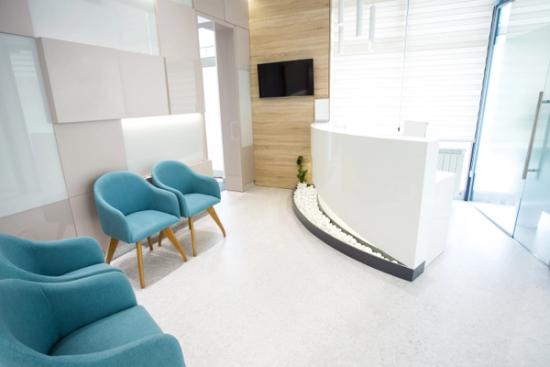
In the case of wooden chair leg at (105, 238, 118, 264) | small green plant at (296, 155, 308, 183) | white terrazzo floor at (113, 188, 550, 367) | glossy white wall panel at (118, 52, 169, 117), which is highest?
glossy white wall panel at (118, 52, 169, 117)

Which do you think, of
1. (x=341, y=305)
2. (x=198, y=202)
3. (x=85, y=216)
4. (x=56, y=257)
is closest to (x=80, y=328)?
(x=56, y=257)

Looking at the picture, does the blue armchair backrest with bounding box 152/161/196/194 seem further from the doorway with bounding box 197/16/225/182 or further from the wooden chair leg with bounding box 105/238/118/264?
the doorway with bounding box 197/16/225/182

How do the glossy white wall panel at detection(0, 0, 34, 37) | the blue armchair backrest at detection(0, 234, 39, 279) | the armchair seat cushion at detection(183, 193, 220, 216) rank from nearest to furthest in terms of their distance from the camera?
1. the blue armchair backrest at detection(0, 234, 39, 279)
2. the glossy white wall panel at detection(0, 0, 34, 37)
3. the armchair seat cushion at detection(183, 193, 220, 216)

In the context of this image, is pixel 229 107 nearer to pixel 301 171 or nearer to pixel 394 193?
pixel 301 171

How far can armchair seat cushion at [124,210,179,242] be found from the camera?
271cm

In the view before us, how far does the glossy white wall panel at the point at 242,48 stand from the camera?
16.4 ft

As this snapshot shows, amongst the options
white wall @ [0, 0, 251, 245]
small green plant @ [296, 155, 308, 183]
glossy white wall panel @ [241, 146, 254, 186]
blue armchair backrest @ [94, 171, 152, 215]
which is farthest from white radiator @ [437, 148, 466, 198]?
blue armchair backrest @ [94, 171, 152, 215]

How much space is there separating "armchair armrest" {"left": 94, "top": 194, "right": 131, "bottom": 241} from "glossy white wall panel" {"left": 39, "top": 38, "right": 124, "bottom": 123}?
31.3 inches

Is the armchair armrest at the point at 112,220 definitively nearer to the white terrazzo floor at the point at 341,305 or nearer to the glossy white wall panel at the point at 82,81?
the white terrazzo floor at the point at 341,305

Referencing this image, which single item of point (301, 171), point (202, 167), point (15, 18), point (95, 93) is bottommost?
point (301, 171)

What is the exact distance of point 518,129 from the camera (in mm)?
3508

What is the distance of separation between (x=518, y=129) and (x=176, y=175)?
4.09 m

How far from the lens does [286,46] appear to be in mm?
5109

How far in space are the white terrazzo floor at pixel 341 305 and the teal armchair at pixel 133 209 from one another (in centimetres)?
47
